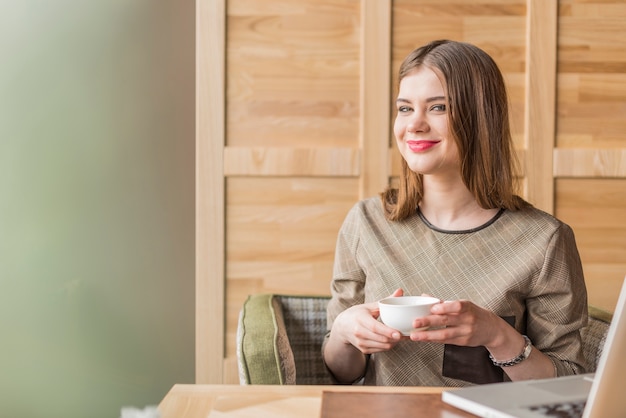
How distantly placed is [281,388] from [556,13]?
5.92ft

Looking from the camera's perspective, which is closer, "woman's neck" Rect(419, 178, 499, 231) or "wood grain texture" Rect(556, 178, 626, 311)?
"woman's neck" Rect(419, 178, 499, 231)

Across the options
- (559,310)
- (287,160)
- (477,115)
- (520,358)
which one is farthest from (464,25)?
(520,358)

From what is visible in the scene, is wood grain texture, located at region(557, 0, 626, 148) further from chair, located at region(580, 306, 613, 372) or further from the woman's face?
the woman's face

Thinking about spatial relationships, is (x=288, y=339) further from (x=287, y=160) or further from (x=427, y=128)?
(x=287, y=160)

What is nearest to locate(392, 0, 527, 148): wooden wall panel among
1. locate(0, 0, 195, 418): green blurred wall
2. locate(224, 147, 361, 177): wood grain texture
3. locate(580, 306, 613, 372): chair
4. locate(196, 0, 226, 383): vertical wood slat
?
locate(224, 147, 361, 177): wood grain texture

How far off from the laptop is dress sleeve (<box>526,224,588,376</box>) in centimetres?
46

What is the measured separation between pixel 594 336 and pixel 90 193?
1.71 meters

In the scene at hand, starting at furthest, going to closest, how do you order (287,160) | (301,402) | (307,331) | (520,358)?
(287,160) → (307,331) → (520,358) → (301,402)

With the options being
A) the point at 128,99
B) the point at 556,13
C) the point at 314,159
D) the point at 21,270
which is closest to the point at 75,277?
the point at 21,270

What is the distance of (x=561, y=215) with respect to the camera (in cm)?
243

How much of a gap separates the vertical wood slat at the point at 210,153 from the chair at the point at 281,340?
2.04ft

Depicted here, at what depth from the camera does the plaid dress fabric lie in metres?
1.45

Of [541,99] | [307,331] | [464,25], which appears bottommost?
[307,331]

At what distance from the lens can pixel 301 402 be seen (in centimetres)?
101
